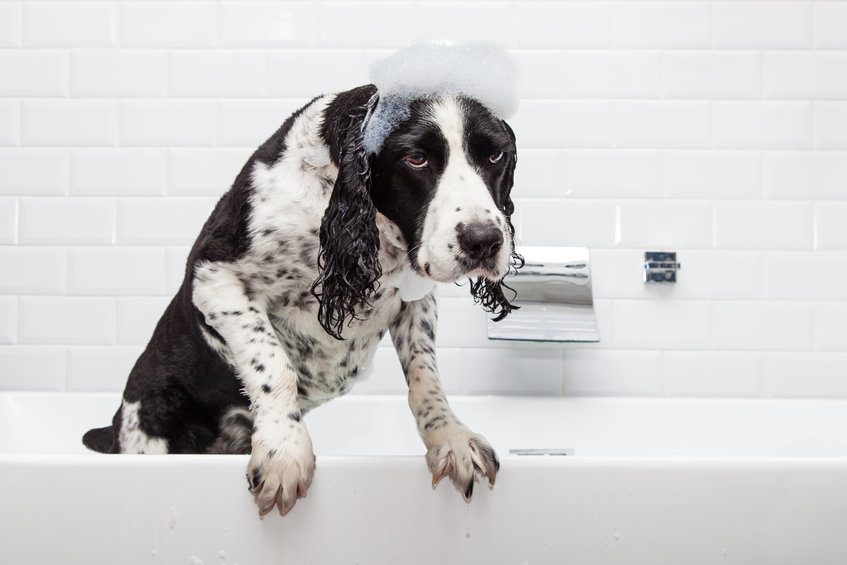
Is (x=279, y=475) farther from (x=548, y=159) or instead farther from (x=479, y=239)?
(x=548, y=159)

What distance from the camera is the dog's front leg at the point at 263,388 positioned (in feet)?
3.71

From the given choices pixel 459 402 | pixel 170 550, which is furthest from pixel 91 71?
pixel 170 550

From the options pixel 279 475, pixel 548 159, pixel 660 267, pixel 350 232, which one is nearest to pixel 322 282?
pixel 350 232

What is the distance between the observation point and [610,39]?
2.48 metres

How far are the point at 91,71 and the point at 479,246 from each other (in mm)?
1939

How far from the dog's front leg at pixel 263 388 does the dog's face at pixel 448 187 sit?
32cm

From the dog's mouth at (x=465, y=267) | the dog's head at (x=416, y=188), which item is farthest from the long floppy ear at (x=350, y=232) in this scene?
the dog's mouth at (x=465, y=267)

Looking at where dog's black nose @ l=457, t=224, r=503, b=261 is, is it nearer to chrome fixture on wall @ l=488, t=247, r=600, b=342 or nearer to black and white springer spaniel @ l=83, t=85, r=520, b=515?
black and white springer spaniel @ l=83, t=85, r=520, b=515

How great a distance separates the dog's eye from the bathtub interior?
3.79ft

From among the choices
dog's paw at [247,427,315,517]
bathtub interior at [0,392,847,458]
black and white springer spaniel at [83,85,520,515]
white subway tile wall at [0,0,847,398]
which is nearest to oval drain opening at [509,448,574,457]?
bathtub interior at [0,392,847,458]

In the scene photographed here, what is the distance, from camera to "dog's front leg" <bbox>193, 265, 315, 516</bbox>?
1.13m

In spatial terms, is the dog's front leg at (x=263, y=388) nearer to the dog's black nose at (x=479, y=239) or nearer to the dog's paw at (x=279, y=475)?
the dog's paw at (x=279, y=475)

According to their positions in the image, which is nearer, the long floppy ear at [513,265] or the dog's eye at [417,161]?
the dog's eye at [417,161]

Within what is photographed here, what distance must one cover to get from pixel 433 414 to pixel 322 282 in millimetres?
325
